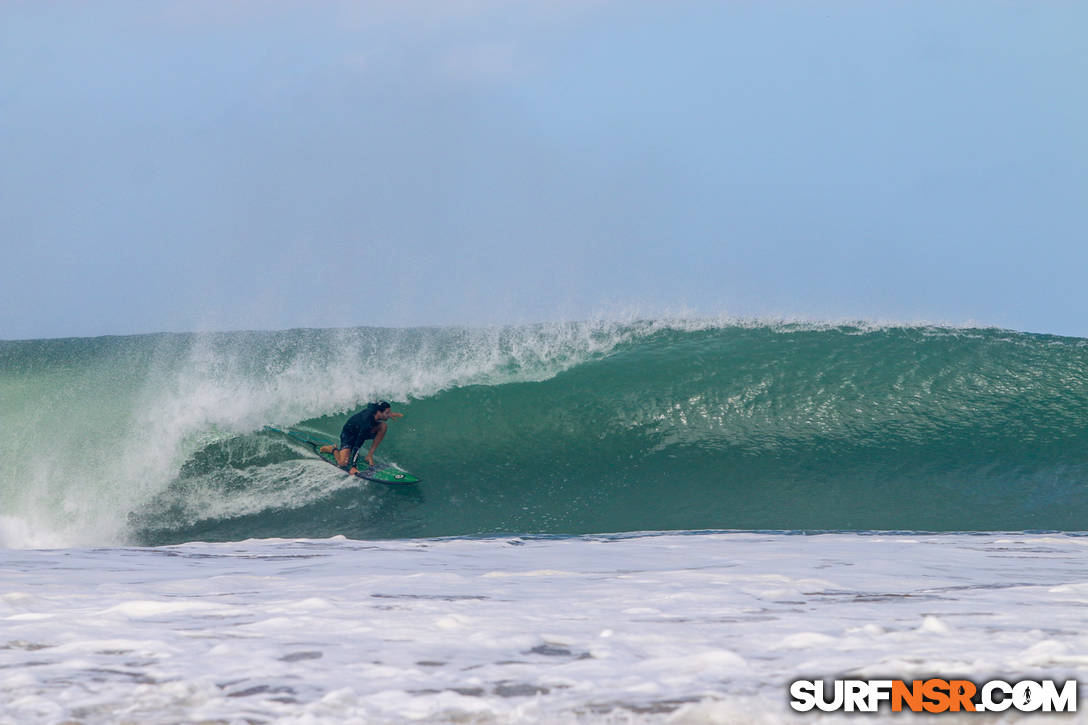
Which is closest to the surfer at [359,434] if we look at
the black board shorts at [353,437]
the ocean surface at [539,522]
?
the black board shorts at [353,437]

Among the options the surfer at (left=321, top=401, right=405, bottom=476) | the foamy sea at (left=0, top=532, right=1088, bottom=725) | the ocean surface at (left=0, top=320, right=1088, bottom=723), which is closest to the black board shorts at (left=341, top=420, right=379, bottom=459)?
the surfer at (left=321, top=401, right=405, bottom=476)

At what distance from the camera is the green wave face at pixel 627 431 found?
322 inches

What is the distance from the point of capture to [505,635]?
8.73 feet

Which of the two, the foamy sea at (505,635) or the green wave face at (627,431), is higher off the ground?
the green wave face at (627,431)

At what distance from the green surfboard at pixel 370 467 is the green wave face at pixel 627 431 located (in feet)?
0.37

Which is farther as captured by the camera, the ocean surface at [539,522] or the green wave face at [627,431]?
the green wave face at [627,431]

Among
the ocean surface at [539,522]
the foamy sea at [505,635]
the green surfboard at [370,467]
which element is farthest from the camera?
the green surfboard at [370,467]

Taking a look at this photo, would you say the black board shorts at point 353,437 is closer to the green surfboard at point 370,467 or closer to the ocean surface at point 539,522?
the green surfboard at point 370,467

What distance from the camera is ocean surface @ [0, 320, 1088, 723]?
2.24m

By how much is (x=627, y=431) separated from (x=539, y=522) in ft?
5.93

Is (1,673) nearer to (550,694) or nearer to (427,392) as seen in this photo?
(550,694)

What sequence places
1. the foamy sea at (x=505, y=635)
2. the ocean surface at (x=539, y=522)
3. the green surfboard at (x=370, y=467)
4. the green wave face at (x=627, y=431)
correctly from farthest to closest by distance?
the green surfboard at (x=370, y=467), the green wave face at (x=627, y=431), the ocean surface at (x=539, y=522), the foamy sea at (x=505, y=635)

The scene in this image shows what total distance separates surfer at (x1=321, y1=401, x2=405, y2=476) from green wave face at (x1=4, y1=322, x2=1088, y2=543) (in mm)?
238

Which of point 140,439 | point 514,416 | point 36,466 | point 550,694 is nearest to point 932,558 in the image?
point 550,694
